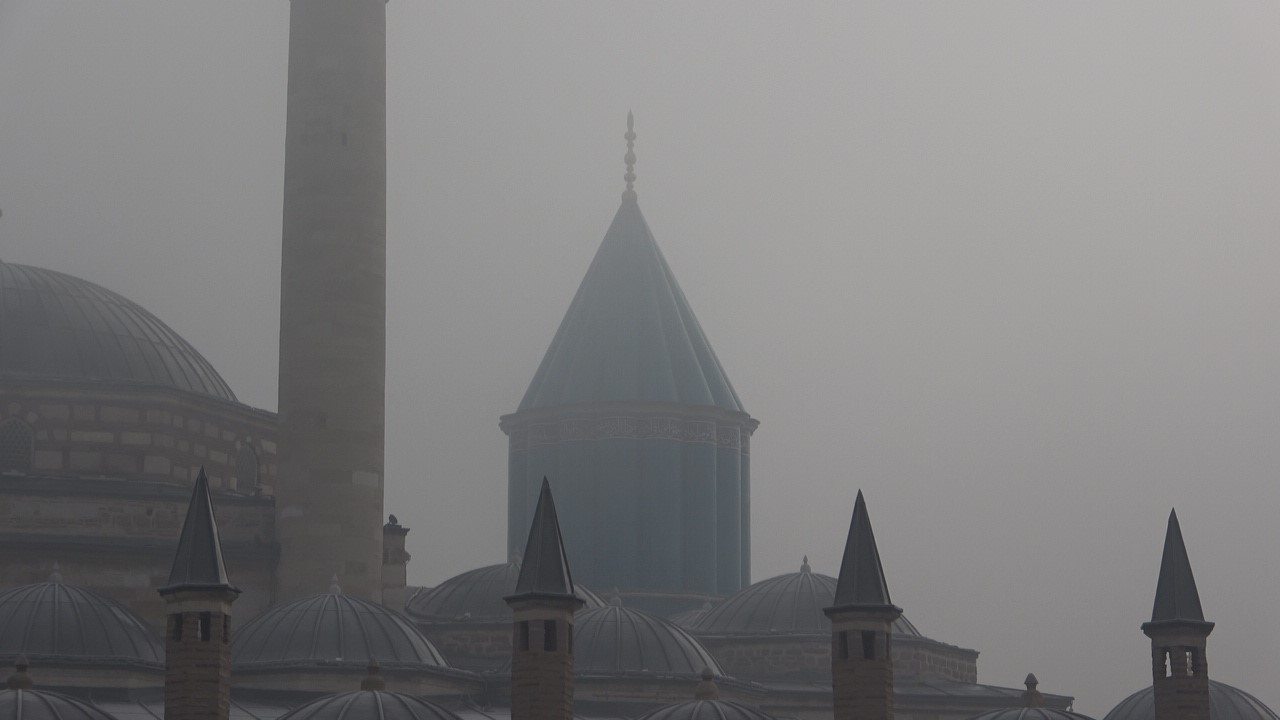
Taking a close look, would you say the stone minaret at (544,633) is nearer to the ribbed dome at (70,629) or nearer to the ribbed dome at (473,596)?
the ribbed dome at (70,629)

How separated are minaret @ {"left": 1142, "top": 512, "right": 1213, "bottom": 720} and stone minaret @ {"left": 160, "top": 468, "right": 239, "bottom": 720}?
9.64 meters

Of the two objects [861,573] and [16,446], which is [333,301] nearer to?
[16,446]

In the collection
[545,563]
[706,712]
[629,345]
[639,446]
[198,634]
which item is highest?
[629,345]

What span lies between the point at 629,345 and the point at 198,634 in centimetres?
2517

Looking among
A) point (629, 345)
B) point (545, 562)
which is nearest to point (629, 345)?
point (629, 345)

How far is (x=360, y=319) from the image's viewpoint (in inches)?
1270

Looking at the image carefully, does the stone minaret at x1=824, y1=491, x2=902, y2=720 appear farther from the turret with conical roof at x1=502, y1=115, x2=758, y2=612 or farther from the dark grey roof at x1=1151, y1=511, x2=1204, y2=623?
the turret with conical roof at x1=502, y1=115, x2=758, y2=612

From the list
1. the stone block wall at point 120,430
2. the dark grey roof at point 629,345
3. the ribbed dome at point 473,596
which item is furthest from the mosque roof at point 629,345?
the stone block wall at point 120,430

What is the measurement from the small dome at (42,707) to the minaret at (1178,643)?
10.7 m

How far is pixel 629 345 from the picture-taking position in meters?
46.3

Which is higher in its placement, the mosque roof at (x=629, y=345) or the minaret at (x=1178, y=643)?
the mosque roof at (x=629, y=345)

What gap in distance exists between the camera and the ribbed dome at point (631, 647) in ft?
99.9

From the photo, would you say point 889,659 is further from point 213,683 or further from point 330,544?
point 330,544

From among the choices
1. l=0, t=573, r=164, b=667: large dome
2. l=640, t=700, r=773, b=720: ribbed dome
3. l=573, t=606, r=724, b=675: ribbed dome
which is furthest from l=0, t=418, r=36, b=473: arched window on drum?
l=640, t=700, r=773, b=720: ribbed dome
